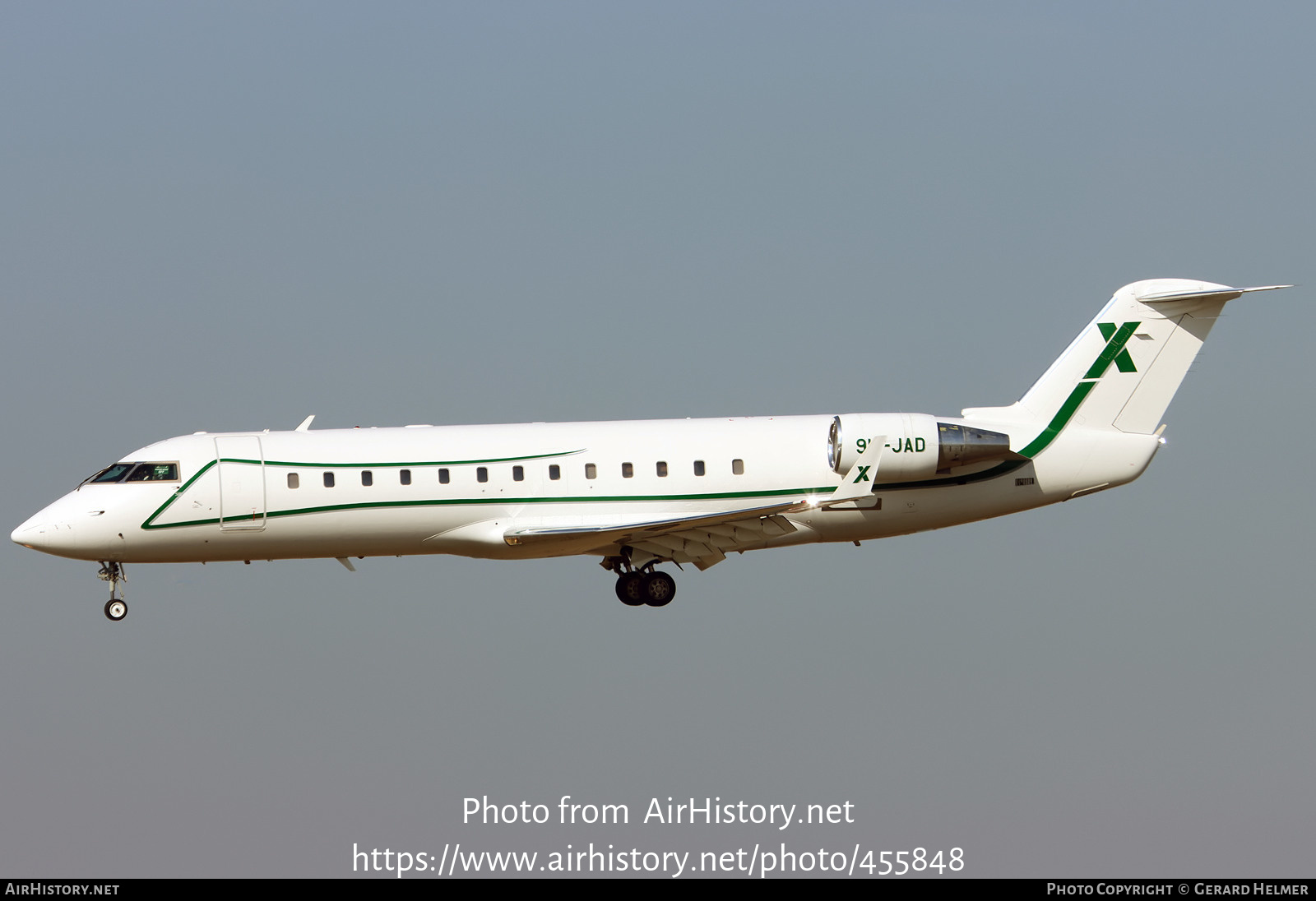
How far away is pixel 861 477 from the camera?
29734 mm

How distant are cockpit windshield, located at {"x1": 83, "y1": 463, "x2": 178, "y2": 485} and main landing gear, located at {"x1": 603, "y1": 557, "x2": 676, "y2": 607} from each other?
849 cm

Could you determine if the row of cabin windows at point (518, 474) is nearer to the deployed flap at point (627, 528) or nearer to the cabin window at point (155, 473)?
the deployed flap at point (627, 528)

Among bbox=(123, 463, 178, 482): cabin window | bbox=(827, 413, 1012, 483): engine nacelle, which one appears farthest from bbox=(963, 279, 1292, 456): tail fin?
bbox=(123, 463, 178, 482): cabin window

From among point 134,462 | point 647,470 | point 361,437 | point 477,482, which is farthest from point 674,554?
point 134,462

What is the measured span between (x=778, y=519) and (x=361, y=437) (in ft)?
25.7

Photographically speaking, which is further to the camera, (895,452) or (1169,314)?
(1169,314)

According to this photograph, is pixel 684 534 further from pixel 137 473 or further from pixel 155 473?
pixel 137 473

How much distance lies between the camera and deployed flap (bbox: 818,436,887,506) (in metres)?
29.4

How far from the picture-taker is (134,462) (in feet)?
99.8

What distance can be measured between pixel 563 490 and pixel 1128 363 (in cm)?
1143

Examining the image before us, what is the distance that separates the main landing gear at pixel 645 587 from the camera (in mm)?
31125

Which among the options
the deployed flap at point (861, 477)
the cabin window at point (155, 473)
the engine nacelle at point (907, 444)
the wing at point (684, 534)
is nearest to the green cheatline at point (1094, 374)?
the engine nacelle at point (907, 444)

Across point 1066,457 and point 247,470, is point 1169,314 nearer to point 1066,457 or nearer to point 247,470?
point 1066,457

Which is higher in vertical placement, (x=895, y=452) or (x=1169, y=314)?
(x=1169, y=314)
